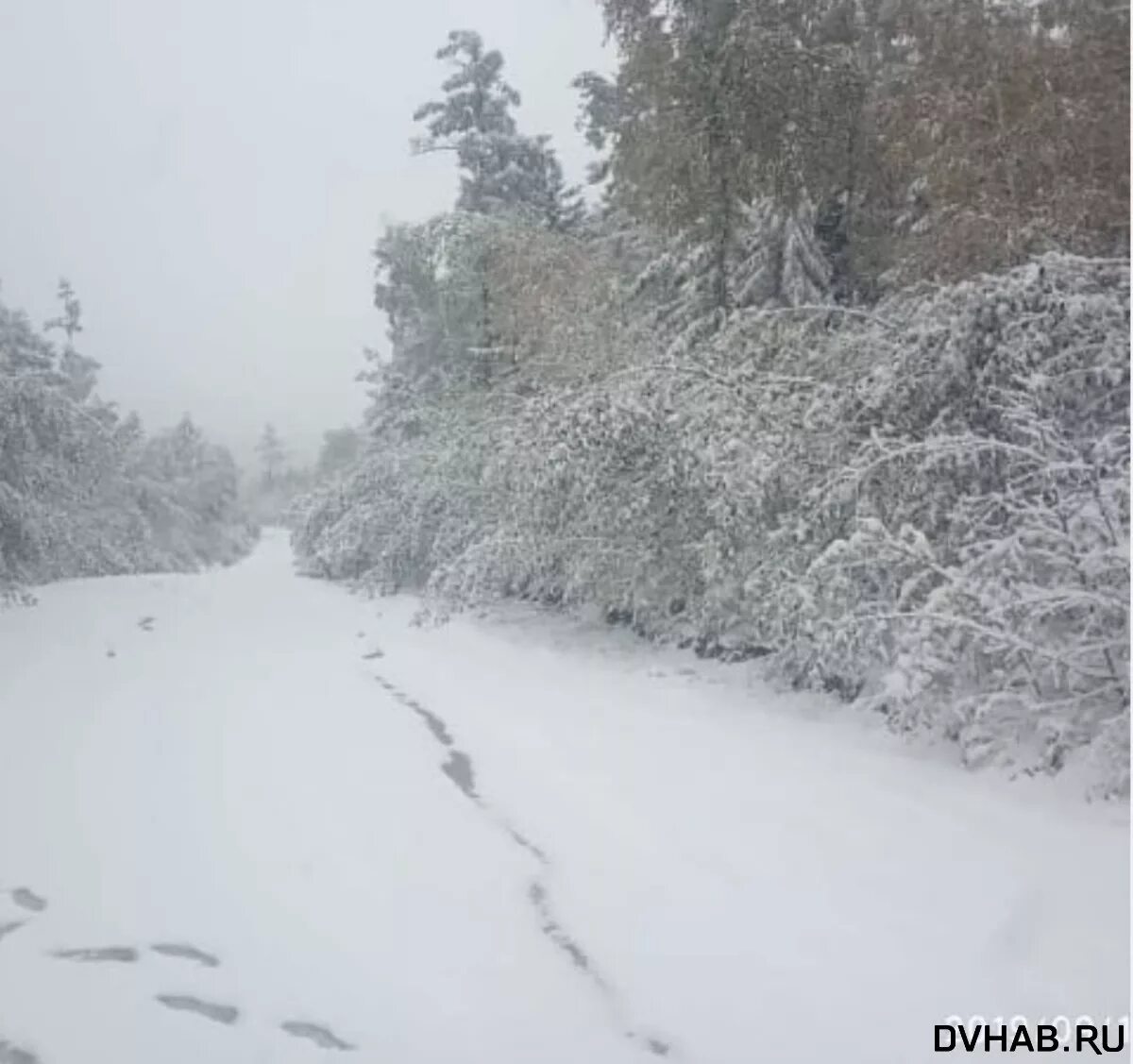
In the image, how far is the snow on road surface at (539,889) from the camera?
11.1 ft

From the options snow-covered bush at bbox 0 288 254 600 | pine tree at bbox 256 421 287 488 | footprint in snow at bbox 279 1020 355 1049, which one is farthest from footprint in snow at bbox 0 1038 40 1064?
pine tree at bbox 256 421 287 488

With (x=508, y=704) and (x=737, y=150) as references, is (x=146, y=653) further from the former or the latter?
(x=737, y=150)

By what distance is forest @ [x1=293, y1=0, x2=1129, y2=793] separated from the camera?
5.20m

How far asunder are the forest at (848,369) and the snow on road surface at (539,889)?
85cm

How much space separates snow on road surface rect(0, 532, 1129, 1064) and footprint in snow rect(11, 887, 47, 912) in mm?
21

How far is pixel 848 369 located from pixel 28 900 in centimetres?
624

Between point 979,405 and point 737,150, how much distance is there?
13.6 feet

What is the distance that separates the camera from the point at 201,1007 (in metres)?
3.56

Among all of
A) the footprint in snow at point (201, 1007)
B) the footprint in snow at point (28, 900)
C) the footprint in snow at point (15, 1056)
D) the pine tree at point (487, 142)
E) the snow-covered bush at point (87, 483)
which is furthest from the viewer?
the pine tree at point (487, 142)

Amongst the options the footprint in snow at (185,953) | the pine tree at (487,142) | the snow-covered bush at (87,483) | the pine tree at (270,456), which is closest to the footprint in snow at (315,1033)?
the footprint in snow at (185,953)

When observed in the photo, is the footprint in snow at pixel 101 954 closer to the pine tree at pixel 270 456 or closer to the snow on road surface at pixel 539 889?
the snow on road surface at pixel 539 889

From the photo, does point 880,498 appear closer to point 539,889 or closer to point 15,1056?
point 539,889

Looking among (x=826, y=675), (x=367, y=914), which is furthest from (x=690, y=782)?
(x=367, y=914)

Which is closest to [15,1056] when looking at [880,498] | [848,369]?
[880,498]
